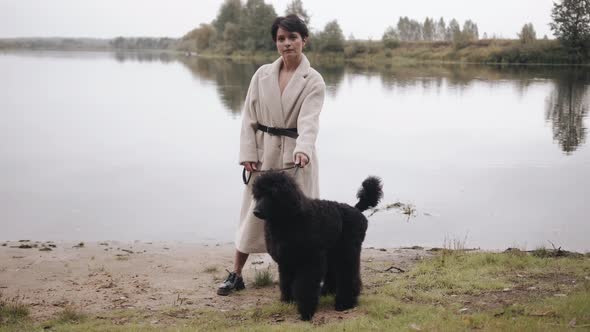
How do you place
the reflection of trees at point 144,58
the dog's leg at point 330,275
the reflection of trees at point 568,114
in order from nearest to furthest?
the dog's leg at point 330,275
the reflection of trees at point 568,114
the reflection of trees at point 144,58

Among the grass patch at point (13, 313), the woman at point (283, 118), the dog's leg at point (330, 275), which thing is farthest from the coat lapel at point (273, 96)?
the grass patch at point (13, 313)

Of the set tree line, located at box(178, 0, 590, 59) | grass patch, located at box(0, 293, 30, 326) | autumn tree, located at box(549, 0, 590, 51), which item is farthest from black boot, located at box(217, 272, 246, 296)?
autumn tree, located at box(549, 0, 590, 51)

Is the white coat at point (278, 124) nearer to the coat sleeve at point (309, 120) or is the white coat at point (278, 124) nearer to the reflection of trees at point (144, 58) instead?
the coat sleeve at point (309, 120)

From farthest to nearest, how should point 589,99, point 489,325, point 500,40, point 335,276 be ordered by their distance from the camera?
point 500,40
point 589,99
point 335,276
point 489,325

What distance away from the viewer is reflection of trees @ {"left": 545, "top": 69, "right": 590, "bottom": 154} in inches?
663

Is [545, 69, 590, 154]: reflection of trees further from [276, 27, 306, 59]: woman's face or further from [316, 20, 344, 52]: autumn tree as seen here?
[316, 20, 344, 52]: autumn tree

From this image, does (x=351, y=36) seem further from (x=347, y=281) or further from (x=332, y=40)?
(x=347, y=281)

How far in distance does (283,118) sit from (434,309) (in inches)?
85.2

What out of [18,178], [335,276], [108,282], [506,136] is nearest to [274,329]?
[335,276]

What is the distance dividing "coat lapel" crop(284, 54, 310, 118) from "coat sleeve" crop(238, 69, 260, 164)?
367mm

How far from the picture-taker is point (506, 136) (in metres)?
17.8

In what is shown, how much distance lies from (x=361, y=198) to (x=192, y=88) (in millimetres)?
29309

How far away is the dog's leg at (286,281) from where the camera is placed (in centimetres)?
468

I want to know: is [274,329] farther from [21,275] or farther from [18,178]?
[18,178]
